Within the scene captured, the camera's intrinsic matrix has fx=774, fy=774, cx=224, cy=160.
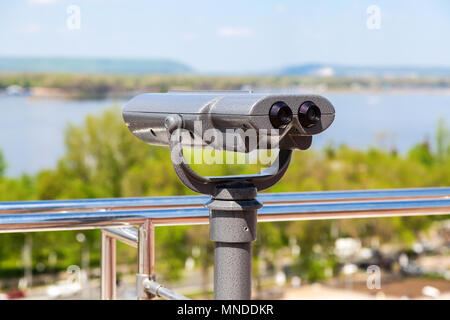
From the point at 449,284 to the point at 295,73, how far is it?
11.1 m

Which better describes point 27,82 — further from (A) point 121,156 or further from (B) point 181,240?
(B) point 181,240

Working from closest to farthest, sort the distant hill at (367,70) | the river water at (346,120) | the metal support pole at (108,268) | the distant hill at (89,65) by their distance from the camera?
the metal support pole at (108,268), the distant hill at (367,70), the river water at (346,120), the distant hill at (89,65)

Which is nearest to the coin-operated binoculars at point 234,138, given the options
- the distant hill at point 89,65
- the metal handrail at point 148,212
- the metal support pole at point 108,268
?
the metal handrail at point 148,212

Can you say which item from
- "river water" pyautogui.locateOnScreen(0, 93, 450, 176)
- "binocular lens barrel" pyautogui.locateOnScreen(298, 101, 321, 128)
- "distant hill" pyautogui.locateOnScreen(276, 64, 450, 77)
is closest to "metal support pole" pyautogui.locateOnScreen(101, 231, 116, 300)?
"binocular lens barrel" pyautogui.locateOnScreen(298, 101, 321, 128)

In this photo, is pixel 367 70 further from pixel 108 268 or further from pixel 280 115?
pixel 280 115

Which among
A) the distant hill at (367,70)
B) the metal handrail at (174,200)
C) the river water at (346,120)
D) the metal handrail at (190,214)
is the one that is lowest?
the river water at (346,120)

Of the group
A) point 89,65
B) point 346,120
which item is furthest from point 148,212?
point 89,65

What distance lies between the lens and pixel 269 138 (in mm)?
1195

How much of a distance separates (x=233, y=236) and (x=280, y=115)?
227 millimetres

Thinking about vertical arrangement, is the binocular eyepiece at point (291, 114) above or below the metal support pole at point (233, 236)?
above

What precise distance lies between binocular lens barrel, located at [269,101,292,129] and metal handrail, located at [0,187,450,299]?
480mm

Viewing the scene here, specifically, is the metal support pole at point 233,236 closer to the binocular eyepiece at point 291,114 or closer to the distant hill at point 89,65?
the binocular eyepiece at point 291,114

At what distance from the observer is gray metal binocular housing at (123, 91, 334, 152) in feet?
3.81

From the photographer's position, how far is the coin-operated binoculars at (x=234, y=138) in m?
1.17
